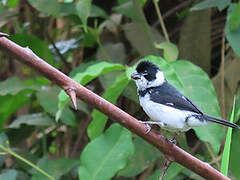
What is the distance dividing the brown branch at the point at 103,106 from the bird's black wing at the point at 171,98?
483 millimetres

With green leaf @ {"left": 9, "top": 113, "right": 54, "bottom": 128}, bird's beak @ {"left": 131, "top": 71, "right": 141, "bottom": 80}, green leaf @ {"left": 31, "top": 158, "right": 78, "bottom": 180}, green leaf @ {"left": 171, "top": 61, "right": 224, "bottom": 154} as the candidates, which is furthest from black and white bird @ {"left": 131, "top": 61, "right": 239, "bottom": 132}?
green leaf @ {"left": 9, "top": 113, "right": 54, "bottom": 128}

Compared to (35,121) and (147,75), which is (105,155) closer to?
(147,75)

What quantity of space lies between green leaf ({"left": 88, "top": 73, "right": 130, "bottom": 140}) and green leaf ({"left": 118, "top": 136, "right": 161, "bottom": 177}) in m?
0.22

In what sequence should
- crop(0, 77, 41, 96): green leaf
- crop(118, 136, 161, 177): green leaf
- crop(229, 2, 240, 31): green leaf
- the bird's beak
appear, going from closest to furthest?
the bird's beak → crop(229, 2, 240, 31): green leaf → crop(118, 136, 161, 177): green leaf → crop(0, 77, 41, 96): green leaf

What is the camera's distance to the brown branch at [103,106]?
66cm

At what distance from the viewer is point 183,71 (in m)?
1.55

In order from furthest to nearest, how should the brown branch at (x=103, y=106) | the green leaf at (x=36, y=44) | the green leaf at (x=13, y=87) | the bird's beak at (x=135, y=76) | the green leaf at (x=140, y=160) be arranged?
1. the green leaf at (x=36, y=44)
2. the green leaf at (x=13, y=87)
3. the green leaf at (x=140, y=160)
4. the bird's beak at (x=135, y=76)
5. the brown branch at (x=103, y=106)

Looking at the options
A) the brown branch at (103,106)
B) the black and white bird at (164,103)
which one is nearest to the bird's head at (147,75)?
the black and white bird at (164,103)

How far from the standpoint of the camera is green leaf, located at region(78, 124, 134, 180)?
1404mm

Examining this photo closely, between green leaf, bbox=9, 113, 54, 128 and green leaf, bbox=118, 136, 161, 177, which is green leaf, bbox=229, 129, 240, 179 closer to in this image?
green leaf, bbox=118, 136, 161, 177

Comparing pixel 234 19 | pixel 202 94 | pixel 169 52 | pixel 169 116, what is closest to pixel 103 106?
pixel 169 116

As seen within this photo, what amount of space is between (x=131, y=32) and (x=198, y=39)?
0.33m

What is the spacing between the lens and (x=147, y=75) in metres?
1.38

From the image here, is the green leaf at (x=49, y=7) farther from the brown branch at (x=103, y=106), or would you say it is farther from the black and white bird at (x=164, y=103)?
the brown branch at (x=103, y=106)
